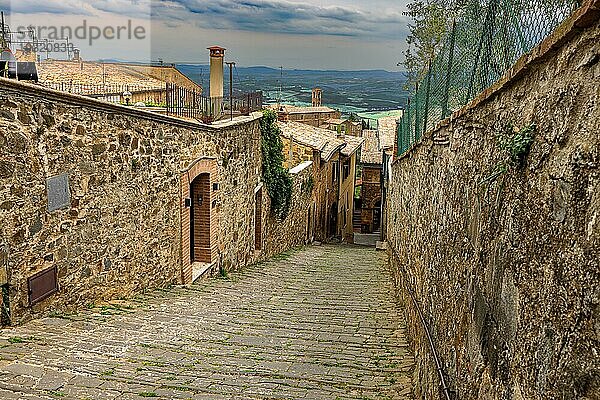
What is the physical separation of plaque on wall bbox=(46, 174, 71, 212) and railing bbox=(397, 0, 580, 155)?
4.10 m

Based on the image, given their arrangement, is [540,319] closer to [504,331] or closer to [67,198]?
[504,331]

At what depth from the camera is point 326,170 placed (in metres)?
23.1

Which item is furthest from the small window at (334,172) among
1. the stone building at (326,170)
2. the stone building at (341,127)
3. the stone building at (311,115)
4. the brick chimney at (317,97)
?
the brick chimney at (317,97)

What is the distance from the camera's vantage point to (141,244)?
7.95 meters

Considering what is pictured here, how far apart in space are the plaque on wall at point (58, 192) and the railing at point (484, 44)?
4096mm

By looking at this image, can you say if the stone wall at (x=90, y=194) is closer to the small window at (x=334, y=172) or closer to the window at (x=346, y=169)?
the small window at (x=334, y=172)

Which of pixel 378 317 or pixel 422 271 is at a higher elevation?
pixel 422 271

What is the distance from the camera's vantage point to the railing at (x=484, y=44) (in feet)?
9.87

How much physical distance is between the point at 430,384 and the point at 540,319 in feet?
7.58

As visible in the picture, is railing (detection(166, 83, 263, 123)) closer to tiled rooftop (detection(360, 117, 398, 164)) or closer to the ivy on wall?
the ivy on wall

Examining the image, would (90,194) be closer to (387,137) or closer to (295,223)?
(295,223)

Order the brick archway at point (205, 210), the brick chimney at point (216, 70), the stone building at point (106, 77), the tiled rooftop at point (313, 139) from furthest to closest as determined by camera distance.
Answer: the tiled rooftop at point (313, 139), the brick chimney at point (216, 70), the stone building at point (106, 77), the brick archway at point (205, 210)

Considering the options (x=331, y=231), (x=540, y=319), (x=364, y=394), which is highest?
(x=540, y=319)

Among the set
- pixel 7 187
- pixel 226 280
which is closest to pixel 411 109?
pixel 226 280
